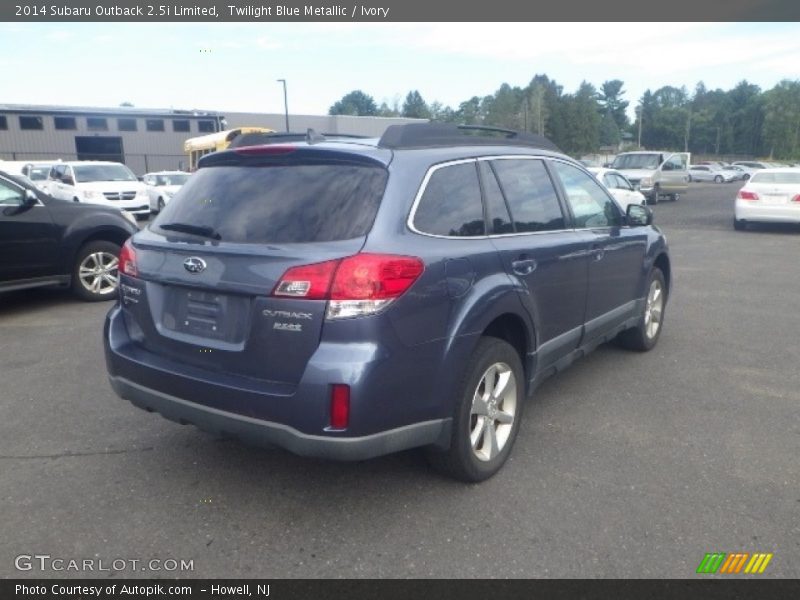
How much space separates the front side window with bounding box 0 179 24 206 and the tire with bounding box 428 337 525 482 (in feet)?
19.5

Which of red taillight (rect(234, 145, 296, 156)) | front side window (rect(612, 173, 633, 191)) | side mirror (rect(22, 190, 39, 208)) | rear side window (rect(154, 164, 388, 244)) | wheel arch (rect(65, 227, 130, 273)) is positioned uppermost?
red taillight (rect(234, 145, 296, 156))

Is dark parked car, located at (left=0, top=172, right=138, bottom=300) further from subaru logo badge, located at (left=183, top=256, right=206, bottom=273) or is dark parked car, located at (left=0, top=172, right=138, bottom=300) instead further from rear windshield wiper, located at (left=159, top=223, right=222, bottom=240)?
subaru logo badge, located at (left=183, top=256, right=206, bottom=273)

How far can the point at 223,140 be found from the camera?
2488 cm

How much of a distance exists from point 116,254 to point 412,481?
585 cm

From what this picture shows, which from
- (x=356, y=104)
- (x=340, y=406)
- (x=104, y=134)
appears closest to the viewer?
(x=340, y=406)

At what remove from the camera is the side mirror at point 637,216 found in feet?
17.2

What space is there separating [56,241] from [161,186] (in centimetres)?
1640

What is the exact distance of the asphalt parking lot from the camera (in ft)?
9.35

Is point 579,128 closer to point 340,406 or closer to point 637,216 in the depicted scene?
point 637,216

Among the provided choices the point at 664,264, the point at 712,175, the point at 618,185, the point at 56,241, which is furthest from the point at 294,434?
the point at 712,175

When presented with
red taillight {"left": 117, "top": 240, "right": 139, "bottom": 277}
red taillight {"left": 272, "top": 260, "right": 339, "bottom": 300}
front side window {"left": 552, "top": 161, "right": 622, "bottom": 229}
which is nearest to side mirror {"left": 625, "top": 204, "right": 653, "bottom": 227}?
front side window {"left": 552, "top": 161, "right": 622, "bottom": 229}

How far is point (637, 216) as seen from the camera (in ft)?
17.3

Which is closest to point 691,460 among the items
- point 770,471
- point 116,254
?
point 770,471
